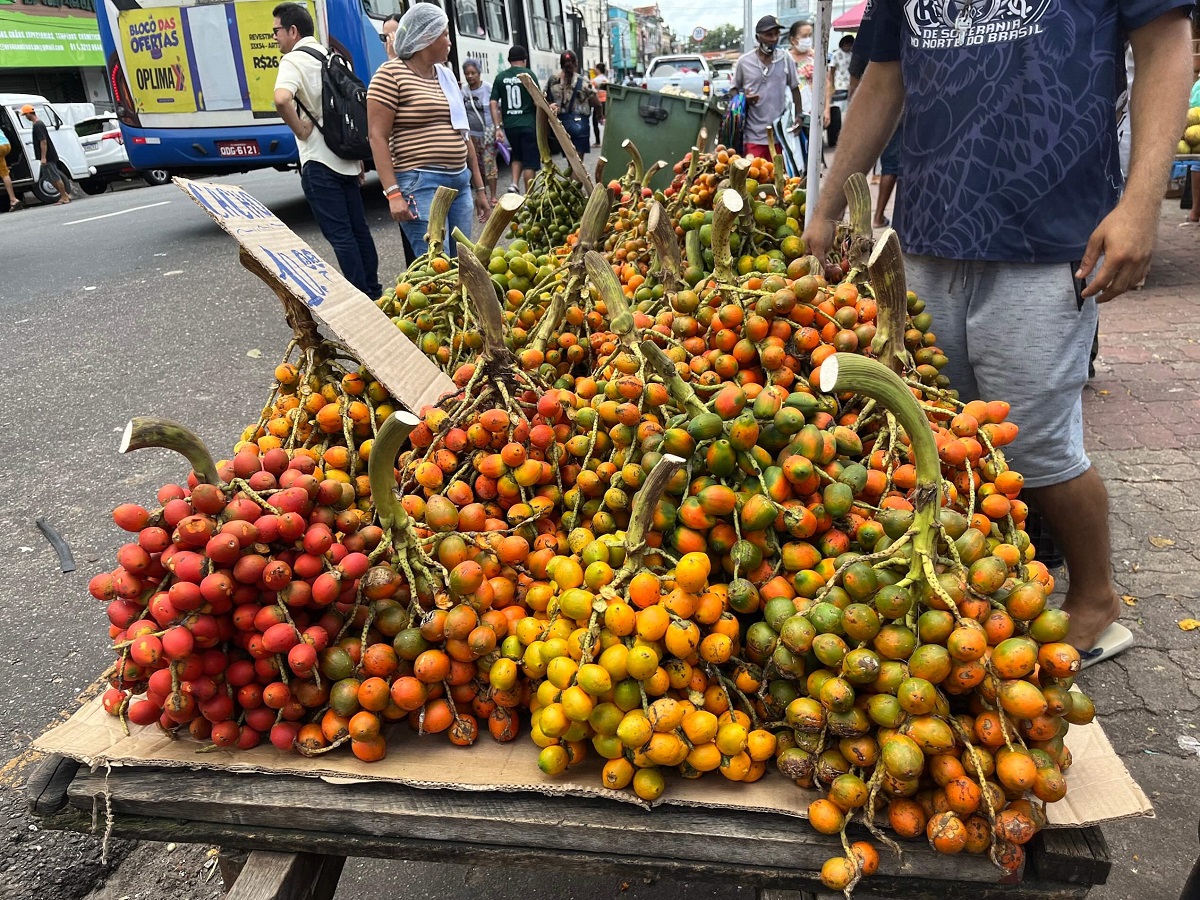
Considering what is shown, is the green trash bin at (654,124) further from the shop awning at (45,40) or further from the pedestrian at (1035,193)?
the shop awning at (45,40)

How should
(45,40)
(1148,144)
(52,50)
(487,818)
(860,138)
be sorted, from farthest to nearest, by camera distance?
1. (52,50)
2. (45,40)
3. (860,138)
4. (1148,144)
5. (487,818)

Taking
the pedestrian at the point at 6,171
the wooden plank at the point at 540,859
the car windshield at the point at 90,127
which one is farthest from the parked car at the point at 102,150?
the wooden plank at the point at 540,859

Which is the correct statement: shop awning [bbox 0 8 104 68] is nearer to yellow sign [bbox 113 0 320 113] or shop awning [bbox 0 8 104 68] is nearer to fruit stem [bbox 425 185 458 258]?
yellow sign [bbox 113 0 320 113]

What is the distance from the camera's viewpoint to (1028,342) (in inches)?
75.9

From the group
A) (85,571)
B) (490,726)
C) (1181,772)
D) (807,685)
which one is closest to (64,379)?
(85,571)

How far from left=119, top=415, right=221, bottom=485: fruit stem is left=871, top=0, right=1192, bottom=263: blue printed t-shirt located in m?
1.74

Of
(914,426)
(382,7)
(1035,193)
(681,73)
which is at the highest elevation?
(681,73)

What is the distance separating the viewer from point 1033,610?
3.58 ft

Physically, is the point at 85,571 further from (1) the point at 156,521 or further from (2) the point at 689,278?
(2) the point at 689,278

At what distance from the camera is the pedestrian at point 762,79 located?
797 centimetres

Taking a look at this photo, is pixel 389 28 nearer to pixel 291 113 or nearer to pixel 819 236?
pixel 291 113

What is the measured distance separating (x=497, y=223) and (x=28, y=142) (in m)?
17.6

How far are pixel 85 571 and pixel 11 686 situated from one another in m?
0.67

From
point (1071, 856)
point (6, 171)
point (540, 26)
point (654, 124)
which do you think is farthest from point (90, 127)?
point (1071, 856)
